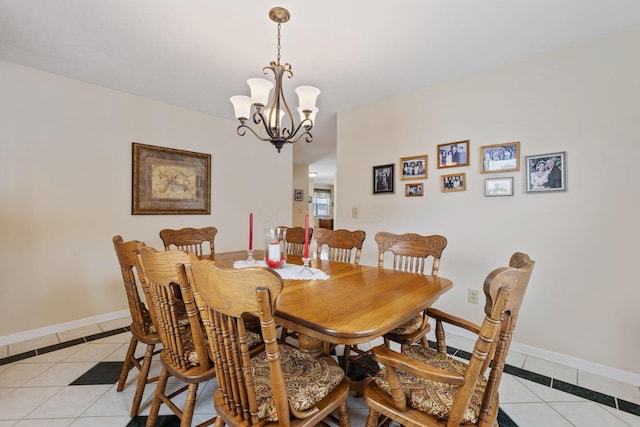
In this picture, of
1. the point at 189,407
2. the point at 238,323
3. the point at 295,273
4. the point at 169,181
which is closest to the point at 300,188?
the point at 169,181

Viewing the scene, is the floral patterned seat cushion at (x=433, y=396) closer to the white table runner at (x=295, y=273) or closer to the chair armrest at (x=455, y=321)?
the chair armrest at (x=455, y=321)

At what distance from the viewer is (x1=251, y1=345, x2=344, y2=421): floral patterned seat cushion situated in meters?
0.95

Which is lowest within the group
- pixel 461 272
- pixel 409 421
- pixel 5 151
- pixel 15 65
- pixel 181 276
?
pixel 409 421

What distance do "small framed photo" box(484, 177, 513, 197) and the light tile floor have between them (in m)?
1.28

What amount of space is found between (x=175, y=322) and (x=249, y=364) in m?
0.51

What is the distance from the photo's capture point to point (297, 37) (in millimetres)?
1985

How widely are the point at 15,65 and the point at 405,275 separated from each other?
3.53m

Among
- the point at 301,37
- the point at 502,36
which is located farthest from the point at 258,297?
the point at 502,36

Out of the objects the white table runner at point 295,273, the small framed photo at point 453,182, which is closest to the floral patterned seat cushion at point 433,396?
the white table runner at point 295,273

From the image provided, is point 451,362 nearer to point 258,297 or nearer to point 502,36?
point 258,297

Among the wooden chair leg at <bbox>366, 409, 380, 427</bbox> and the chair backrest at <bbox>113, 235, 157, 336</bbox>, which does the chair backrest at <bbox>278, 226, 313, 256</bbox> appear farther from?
the wooden chair leg at <bbox>366, 409, 380, 427</bbox>

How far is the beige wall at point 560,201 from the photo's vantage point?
189 centimetres

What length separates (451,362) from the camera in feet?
4.14

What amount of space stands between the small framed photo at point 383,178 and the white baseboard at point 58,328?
302cm
